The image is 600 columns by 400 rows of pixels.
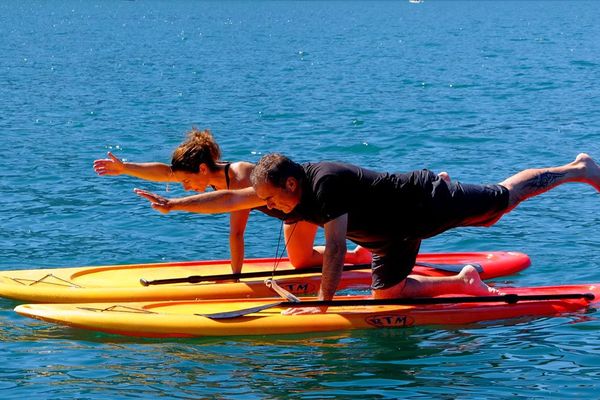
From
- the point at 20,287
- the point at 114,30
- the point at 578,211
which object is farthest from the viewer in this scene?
the point at 114,30

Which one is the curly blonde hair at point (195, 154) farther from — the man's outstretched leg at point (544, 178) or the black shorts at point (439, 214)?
the man's outstretched leg at point (544, 178)

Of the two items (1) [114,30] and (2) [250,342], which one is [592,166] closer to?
(2) [250,342]

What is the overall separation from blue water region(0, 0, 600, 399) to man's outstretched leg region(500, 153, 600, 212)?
1139 mm

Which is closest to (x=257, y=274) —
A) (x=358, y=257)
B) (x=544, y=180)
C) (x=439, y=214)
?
(x=358, y=257)

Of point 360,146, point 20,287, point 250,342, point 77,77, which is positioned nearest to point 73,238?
point 20,287

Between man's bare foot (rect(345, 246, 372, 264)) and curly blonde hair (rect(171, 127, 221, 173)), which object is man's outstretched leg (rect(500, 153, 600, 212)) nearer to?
man's bare foot (rect(345, 246, 372, 264))

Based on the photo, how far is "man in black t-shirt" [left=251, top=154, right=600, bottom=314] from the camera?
9156mm

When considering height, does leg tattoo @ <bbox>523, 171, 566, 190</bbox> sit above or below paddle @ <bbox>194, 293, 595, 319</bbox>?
above

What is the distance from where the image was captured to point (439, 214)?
9617 mm

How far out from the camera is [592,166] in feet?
34.2

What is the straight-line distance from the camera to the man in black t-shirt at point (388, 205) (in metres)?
9.16

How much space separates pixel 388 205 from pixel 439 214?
1.53 ft

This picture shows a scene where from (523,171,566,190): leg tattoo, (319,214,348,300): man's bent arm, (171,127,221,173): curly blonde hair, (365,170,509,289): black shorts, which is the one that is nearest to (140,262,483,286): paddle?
(171,127,221,173): curly blonde hair

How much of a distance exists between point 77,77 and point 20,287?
2796cm
